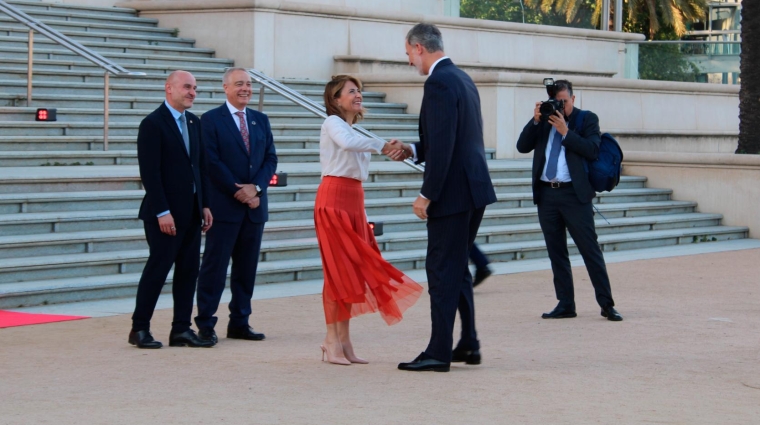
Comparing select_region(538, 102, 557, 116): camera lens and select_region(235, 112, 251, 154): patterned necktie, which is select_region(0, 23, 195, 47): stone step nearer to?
select_region(235, 112, 251, 154): patterned necktie

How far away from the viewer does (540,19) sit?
2372 centimetres

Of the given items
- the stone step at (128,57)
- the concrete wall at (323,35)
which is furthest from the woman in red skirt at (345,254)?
the concrete wall at (323,35)

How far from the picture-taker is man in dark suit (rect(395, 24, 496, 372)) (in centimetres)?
677

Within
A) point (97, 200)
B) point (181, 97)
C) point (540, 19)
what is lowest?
point (97, 200)

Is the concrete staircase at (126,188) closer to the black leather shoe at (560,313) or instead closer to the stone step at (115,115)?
the stone step at (115,115)

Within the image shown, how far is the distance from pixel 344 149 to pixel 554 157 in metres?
2.82

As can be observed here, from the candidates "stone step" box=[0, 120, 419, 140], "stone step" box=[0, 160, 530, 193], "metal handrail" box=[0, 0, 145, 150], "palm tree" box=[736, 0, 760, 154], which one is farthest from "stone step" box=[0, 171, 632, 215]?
"palm tree" box=[736, 0, 760, 154]

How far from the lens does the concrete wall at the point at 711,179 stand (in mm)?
16953

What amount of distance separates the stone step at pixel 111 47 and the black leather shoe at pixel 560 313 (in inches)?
359

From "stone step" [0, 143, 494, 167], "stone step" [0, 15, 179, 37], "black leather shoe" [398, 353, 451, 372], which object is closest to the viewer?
"black leather shoe" [398, 353, 451, 372]

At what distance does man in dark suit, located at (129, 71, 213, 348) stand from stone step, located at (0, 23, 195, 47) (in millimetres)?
9375

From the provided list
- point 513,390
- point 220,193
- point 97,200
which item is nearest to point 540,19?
point 97,200

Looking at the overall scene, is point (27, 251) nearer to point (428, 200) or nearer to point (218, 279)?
point (218, 279)

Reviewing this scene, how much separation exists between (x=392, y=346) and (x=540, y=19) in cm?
1676
